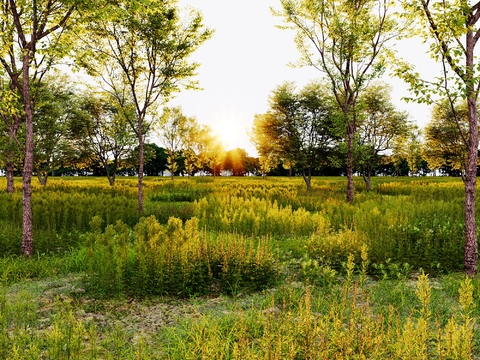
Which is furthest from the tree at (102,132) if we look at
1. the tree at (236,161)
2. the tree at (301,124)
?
the tree at (236,161)

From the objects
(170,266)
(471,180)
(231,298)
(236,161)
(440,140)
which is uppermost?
(236,161)

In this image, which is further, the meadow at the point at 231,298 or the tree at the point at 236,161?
the tree at the point at 236,161

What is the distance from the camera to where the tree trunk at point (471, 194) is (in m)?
6.40

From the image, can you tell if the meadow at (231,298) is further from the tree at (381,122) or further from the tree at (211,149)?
the tree at (211,149)

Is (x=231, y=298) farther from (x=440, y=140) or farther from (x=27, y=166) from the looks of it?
(x=440, y=140)

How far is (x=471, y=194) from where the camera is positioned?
6477 mm

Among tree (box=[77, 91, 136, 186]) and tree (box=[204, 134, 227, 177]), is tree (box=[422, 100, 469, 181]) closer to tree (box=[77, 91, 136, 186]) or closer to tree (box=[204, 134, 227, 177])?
tree (box=[77, 91, 136, 186])

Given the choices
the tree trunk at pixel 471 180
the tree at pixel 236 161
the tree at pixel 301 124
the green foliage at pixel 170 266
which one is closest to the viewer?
the green foliage at pixel 170 266

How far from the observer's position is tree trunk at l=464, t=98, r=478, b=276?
6.40 metres

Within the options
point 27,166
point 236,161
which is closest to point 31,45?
point 27,166

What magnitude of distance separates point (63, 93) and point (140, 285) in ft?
95.3

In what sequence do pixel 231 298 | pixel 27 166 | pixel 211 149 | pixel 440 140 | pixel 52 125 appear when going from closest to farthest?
pixel 231 298 < pixel 27 166 < pixel 52 125 < pixel 440 140 < pixel 211 149

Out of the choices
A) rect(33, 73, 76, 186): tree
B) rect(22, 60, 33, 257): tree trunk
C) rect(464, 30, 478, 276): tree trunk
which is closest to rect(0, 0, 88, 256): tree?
rect(22, 60, 33, 257): tree trunk

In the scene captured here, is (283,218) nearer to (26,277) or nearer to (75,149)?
(26,277)
